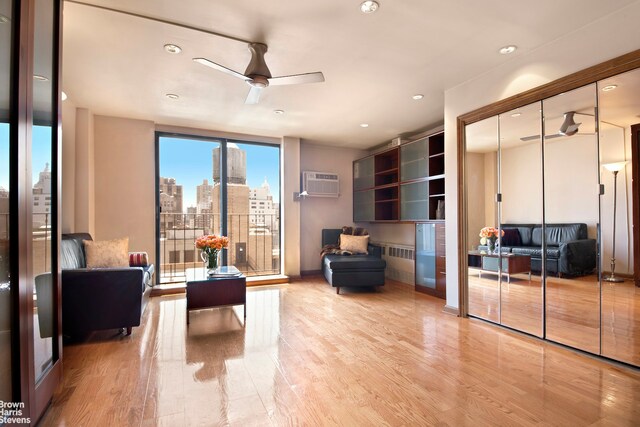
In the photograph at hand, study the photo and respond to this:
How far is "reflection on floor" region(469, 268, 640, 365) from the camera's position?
2.33 metres

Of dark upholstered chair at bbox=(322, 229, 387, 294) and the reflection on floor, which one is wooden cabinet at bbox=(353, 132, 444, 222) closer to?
dark upholstered chair at bbox=(322, 229, 387, 294)

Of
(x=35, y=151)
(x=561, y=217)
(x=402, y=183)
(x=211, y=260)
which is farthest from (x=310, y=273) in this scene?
(x=35, y=151)

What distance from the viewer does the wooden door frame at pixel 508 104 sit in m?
2.23

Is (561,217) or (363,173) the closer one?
(561,217)

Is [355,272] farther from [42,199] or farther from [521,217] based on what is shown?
[42,199]

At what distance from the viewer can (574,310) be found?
2617mm

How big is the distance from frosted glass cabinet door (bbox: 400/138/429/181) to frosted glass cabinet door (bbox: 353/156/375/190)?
87cm

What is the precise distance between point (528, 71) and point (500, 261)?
1.82 meters

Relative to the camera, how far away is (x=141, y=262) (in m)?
4.09

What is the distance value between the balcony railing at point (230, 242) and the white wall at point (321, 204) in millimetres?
574

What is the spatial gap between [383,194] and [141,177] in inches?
159

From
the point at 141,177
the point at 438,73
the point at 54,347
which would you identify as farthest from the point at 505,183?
the point at 141,177

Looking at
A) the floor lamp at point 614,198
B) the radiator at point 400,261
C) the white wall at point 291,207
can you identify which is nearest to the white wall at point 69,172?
the white wall at point 291,207

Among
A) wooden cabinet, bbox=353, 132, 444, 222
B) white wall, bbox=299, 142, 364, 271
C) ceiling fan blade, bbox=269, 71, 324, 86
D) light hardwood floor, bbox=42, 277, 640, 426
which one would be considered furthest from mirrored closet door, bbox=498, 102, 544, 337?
white wall, bbox=299, 142, 364, 271
